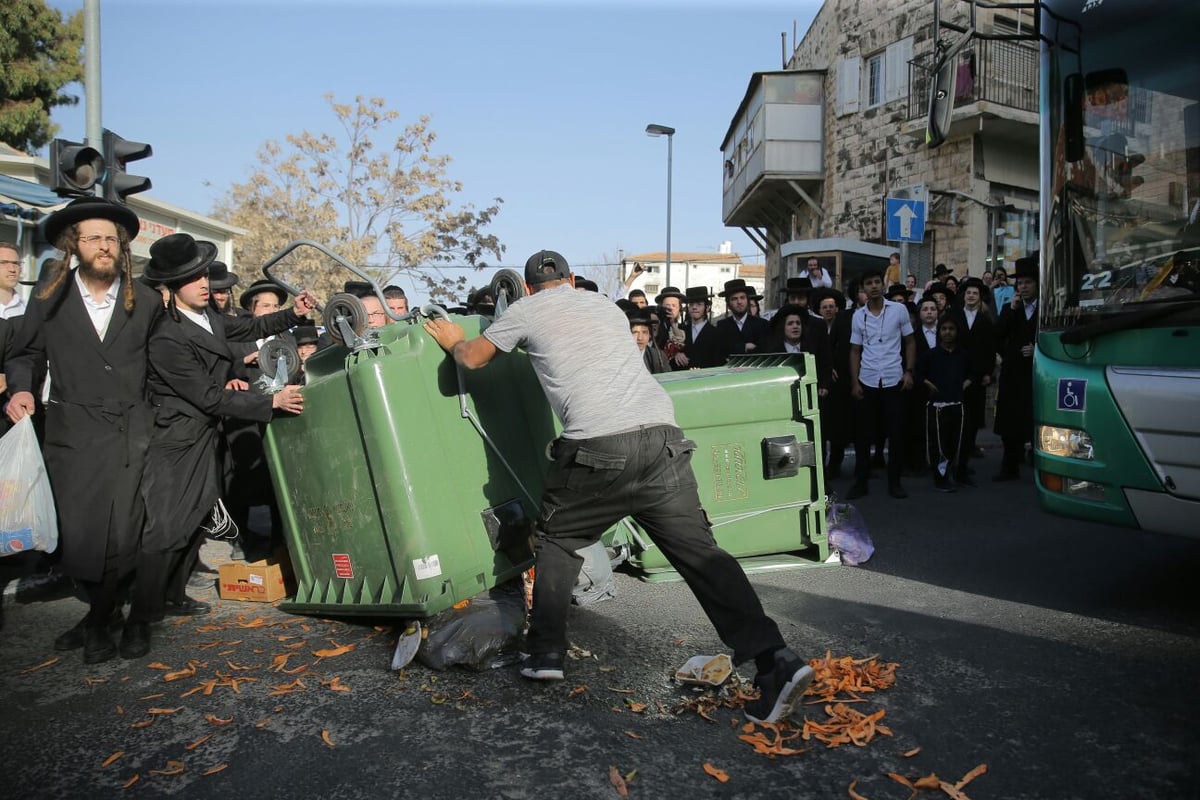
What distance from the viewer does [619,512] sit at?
3.48m

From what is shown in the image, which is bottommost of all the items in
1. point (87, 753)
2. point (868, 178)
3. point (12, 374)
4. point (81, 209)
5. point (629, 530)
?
point (87, 753)

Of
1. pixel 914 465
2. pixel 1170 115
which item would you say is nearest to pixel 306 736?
pixel 1170 115

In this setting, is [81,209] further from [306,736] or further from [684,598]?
[684,598]

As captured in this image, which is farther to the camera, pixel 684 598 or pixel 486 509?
pixel 684 598

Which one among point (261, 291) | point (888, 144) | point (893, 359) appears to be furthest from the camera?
point (888, 144)

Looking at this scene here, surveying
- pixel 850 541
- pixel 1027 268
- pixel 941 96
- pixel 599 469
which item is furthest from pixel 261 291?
pixel 1027 268

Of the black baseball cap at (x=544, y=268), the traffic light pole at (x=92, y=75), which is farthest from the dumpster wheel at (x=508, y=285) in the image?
the traffic light pole at (x=92, y=75)

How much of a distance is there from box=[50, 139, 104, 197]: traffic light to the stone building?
1399cm

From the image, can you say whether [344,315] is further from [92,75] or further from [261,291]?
[92,75]

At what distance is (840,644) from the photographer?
13.1ft

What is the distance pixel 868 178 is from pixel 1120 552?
856 inches

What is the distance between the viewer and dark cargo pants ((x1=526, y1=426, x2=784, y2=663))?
3379 millimetres

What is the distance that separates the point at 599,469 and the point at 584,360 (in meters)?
0.46

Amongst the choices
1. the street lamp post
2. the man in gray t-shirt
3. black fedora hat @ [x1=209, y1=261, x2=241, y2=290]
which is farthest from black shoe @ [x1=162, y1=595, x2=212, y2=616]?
the street lamp post
